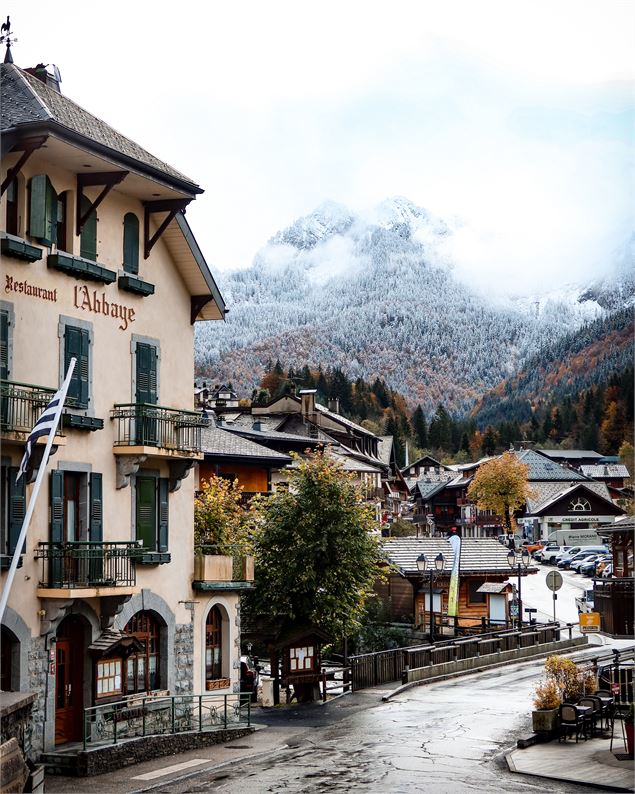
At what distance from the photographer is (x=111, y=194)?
105 feet

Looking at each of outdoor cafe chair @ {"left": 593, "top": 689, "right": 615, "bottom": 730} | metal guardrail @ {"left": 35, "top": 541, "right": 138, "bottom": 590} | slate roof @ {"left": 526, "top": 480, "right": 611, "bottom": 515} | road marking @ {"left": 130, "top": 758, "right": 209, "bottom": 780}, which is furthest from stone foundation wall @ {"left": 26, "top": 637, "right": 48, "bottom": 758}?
slate roof @ {"left": 526, "top": 480, "right": 611, "bottom": 515}

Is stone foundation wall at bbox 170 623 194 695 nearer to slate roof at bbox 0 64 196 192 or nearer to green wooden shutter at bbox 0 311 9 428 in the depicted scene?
green wooden shutter at bbox 0 311 9 428

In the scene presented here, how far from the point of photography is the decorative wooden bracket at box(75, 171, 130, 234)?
30.2 m

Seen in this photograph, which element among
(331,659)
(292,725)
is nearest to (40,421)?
(292,725)

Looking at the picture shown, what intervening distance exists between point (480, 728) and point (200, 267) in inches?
597

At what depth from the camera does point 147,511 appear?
107ft

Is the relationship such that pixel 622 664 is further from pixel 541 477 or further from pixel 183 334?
pixel 541 477

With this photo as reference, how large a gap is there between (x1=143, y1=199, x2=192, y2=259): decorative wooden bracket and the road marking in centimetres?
1361

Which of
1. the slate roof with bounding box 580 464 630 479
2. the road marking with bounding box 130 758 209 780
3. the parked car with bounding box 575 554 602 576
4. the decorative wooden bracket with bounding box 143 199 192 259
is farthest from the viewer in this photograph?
the slate roof with bounding box 580 464 630 479

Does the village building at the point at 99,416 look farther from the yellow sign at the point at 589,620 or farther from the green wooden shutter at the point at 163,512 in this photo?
the yellow sign at the point at 589,620

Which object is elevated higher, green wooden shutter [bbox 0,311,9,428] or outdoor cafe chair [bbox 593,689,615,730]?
green wooden shutter [bbox 0,311,9,428]

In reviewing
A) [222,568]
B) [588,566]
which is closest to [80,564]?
[222,568]

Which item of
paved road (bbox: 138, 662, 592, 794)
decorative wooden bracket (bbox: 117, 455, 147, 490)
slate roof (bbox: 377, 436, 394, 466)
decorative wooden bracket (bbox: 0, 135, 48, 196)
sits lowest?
paved road (bbox: 138, 662, 592, 794)

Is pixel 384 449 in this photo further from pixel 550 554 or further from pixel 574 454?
pixel 550 554
